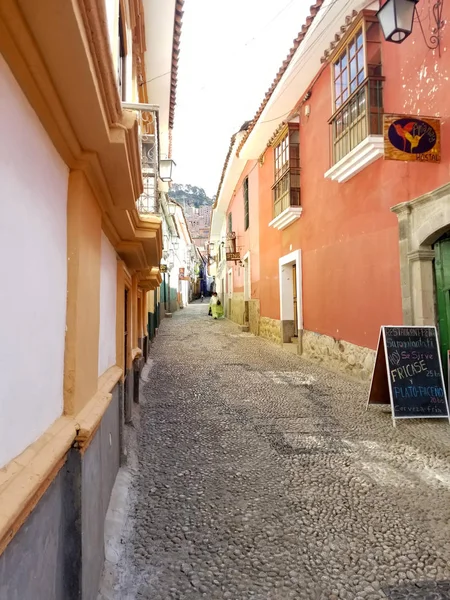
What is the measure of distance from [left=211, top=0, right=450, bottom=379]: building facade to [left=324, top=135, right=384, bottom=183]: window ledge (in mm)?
17

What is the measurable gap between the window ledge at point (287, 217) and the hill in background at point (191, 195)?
71181 mm

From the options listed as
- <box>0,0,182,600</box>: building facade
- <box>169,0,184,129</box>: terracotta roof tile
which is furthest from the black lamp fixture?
<box>0,0,182,600</box>: building facade

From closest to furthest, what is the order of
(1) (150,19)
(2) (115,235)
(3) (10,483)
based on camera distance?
(3) (10,483) → (2) (115,235) → (1) (150,19)

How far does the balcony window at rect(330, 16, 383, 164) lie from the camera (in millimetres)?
5906

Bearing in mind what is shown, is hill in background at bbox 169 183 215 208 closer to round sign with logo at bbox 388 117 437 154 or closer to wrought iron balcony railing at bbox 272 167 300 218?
wrought iron balcony railing at bbox 272 167 300 218

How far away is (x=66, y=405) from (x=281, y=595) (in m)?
1.53

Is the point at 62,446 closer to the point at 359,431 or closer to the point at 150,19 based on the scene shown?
the point at 359,431

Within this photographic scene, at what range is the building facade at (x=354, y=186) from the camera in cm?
507

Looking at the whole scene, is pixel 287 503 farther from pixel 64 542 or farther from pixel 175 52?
pixel 175 52

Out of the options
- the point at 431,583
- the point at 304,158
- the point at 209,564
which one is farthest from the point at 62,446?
the point at 304,158

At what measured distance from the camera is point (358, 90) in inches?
240

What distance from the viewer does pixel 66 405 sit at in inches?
72.1

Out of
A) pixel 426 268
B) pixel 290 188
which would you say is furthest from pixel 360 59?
pixel 426 268

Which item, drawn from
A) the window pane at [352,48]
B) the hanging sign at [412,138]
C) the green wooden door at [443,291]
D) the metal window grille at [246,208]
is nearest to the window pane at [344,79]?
the window pane at [352,48]
